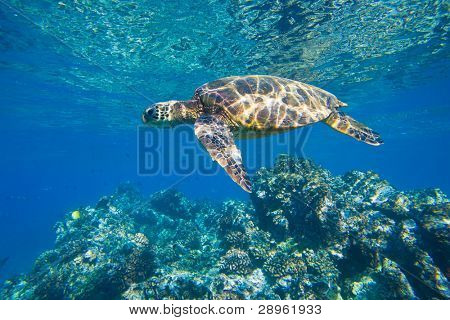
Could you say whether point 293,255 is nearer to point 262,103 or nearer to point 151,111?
point 262,103

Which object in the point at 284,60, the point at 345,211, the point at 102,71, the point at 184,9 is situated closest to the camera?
the point at 345,211

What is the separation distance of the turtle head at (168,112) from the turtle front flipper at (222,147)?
1.02m

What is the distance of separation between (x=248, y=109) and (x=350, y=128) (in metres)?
3.77

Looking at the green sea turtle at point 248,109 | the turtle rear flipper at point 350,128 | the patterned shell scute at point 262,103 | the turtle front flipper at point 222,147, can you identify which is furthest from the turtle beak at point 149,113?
the turtle rear flipper at point 350,128

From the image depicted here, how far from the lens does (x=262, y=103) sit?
696 centimetres

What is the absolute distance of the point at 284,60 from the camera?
17031 mm

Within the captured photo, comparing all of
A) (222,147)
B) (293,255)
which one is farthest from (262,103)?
(293,255)

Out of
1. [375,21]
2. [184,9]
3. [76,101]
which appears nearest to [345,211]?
[375,21]

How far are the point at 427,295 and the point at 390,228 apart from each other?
2093 millimetres

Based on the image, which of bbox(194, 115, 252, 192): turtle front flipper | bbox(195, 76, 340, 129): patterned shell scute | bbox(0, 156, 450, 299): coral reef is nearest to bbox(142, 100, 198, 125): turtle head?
bbox(195, 76, 340, 129): patterned shell scute

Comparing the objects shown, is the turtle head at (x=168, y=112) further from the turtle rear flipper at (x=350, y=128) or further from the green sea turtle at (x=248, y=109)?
the turtle rear flipper at (x=350, y=128)

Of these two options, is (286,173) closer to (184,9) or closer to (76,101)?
(184,9)

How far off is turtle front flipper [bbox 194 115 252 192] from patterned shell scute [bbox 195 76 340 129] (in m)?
0.60

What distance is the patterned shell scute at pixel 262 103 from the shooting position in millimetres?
6773
